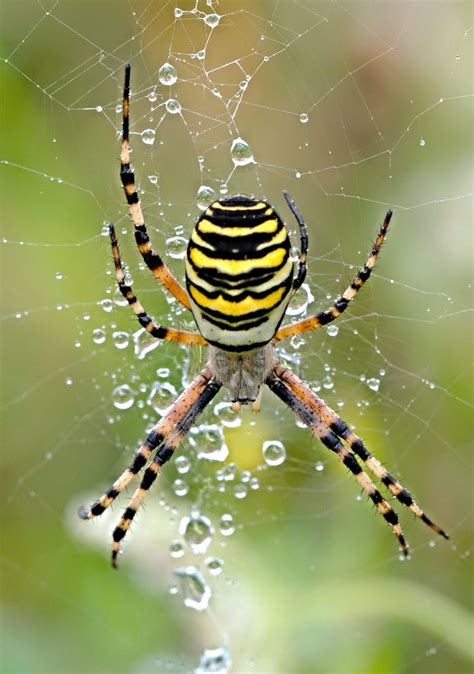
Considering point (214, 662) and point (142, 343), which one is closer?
point (142, 343)

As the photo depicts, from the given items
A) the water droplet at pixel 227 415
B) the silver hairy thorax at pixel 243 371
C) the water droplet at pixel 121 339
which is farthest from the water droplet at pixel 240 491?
the water droplet at pixel 121 339

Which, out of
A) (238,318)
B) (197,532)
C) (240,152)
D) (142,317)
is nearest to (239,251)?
(238,318)

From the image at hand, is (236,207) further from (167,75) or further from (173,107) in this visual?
(173,107)

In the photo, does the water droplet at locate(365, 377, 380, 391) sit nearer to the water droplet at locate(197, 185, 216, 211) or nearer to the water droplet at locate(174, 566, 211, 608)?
the water droplet at locate(197, 185, 216, 211)

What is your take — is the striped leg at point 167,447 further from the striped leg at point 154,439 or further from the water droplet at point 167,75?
the water droplet at point 167,75

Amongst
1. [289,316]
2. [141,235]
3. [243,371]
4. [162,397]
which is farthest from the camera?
[162,397]

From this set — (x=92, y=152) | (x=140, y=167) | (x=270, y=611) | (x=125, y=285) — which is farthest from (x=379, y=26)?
(x=270, y=611)
